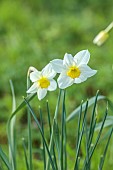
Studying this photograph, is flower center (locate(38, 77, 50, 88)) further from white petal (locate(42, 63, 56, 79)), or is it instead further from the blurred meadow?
the blurred meadow

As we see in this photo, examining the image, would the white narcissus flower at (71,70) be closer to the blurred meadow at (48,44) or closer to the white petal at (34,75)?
the white petal at (34,75)

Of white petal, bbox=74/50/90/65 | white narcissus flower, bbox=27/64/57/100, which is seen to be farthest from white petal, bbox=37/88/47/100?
white petal, bbox=74/50/90/65

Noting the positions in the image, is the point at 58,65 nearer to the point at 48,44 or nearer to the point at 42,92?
the point at 42,92

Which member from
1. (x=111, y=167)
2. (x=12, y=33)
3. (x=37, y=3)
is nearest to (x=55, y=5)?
(x=37, y=3)

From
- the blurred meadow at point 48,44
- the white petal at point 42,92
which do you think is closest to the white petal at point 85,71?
the white petal at point 42,92

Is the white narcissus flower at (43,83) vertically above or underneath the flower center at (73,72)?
above

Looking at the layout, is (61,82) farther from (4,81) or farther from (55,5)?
(55,5)
